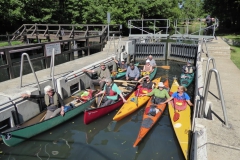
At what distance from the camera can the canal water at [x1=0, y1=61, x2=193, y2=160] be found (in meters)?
6.18

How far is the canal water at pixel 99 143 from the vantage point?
6.18 m

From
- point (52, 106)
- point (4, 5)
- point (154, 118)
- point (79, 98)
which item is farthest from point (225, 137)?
point (4, 5)

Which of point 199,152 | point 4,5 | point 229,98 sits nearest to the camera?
point 199,152

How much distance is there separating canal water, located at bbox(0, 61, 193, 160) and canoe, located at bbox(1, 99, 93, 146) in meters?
0.22

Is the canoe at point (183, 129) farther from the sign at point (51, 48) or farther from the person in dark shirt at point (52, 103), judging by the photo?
the sign at point (51, 48)

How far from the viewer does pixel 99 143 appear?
688 cm

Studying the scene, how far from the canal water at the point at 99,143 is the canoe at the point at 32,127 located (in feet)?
0.74

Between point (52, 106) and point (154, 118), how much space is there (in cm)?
358

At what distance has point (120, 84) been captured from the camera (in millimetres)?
11539

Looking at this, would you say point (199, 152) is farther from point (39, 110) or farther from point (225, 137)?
point (39, 110)

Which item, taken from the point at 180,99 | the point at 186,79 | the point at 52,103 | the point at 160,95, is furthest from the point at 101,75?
the point at 186,79

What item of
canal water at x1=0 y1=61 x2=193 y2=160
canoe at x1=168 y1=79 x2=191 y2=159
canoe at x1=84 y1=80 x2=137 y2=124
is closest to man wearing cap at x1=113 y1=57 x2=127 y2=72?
canoe at x1=84 y1=80 x2=137 y2=124

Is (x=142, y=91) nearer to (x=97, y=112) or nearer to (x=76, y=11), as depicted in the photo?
(x=97, y=112)

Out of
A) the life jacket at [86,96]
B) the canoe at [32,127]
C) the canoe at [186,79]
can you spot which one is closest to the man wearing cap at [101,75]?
the life jacket at [86,96]
